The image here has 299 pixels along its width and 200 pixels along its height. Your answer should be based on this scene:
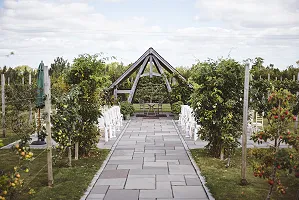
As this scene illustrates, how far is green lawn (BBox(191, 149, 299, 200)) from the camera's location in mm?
4945

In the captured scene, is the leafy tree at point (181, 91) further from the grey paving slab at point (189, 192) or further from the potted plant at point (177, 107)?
the grey paving slab at point (189, 192)

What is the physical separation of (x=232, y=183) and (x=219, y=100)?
2039mm

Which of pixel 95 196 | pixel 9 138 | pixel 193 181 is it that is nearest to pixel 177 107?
pixel 9 138

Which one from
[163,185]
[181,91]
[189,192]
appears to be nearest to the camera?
[189,192]

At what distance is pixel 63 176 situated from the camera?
5.96 metres

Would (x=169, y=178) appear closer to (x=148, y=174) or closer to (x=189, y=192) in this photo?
(x=148, y=174)


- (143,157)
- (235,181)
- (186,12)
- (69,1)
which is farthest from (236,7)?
(235,181)

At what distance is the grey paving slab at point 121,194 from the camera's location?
4.83 metres

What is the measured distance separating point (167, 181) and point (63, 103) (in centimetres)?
244

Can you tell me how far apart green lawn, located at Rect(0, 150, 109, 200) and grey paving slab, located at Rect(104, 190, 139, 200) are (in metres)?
0.45

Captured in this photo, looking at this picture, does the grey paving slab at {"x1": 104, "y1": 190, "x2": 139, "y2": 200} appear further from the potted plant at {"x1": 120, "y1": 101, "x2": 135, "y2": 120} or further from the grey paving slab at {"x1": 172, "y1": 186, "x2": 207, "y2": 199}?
the potted plant at {"x1": 120, "y1": 101, "x2": 135, "y2": 120}

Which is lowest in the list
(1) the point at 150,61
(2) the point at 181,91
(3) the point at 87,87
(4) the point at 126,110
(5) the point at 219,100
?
(4) the point at 126,110

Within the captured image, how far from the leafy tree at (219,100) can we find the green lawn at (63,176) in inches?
104

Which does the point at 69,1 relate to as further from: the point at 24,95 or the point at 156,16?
the point at 24,95
